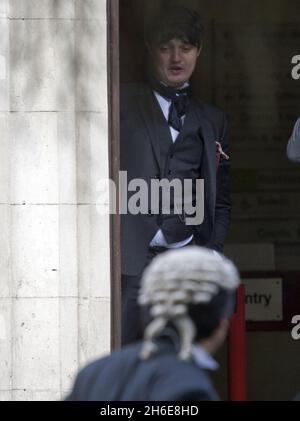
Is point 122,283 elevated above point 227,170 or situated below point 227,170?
below

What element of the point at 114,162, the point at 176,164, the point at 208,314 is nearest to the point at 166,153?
the point at 176,164

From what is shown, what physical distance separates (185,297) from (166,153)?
11.5ft

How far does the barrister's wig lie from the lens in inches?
129

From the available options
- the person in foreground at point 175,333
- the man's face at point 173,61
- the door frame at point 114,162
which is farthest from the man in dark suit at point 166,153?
the person in foreground at point 175,333

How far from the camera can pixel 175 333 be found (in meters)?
3.29

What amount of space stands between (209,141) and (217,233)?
495 millimetres

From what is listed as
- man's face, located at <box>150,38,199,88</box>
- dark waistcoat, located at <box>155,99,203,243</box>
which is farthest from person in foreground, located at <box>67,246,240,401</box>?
man's face, located at <box>150,38,199,88</box>

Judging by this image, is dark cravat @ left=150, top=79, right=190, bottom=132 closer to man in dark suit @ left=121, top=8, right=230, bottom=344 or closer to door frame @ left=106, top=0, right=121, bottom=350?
man in dark suit @ left=121, top=8, right=230, bottom=344

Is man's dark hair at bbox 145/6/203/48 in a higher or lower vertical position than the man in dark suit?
higher

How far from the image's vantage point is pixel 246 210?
8.03 meters

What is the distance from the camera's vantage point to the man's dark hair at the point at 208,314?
3.29 metres
